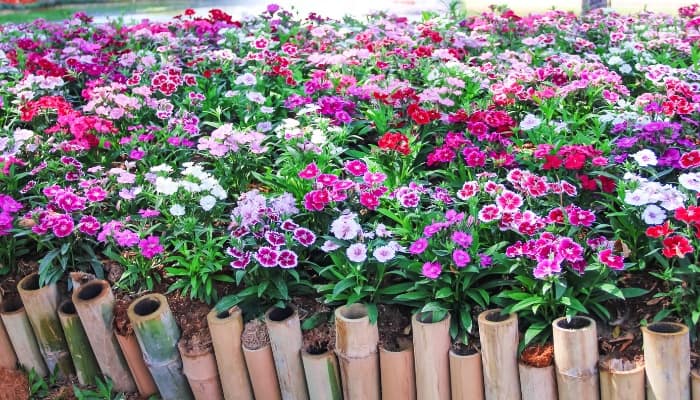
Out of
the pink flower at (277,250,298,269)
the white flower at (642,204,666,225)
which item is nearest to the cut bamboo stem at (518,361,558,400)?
the white flower at (642,204,666,225)

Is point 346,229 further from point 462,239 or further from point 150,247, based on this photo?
point 150,247

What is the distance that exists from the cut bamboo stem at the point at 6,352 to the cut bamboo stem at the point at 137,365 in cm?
58

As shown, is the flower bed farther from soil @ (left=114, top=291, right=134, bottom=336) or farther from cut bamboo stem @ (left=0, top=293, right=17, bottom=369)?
cut bamboo stem @ (left=0, top=293, right=17, bottom=369)

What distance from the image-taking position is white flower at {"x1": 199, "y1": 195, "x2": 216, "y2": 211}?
3.01m

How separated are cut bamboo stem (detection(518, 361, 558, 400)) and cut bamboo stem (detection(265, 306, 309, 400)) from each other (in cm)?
82

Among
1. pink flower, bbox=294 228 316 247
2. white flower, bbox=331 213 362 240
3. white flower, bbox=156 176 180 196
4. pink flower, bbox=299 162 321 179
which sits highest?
white flower, bbox=156 176 180 196

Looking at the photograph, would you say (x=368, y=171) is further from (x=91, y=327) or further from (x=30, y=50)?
(x=30, y=50)

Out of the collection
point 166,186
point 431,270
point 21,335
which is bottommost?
point 21,335

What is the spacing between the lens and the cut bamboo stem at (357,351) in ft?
8.55

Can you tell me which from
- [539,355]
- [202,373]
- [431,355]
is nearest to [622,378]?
[539,355]

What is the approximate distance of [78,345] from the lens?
3.04 metres

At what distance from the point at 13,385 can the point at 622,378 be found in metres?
2.48

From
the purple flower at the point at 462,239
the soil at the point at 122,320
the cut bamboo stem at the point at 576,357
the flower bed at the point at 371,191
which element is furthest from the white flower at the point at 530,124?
the soil at the point at 122,320

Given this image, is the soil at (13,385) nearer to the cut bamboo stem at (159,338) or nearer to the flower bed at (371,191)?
the flower bed at (371,191)
